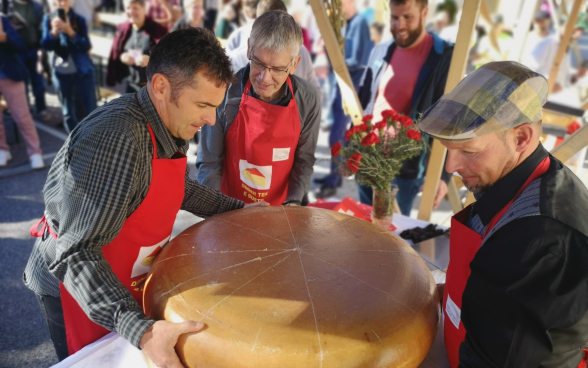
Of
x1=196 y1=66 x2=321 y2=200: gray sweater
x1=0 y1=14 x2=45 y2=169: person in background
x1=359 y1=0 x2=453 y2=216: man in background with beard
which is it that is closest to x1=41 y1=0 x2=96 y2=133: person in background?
x1=0 y1=14 x2=45 y2=169: person in background

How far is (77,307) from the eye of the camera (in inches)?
54.4

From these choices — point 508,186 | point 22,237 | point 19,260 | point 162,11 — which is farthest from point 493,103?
point 162,11

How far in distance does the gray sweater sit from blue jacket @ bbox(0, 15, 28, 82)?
3.45 metres

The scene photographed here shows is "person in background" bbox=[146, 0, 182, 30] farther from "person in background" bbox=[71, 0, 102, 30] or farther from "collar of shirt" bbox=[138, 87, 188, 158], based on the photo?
"collar of shirt" bbox=[138, 87, 188, 158]

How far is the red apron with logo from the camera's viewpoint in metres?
1.14

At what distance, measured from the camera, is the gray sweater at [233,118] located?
79.7 inches

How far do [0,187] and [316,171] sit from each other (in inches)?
135

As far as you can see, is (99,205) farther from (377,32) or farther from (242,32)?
(377,32)

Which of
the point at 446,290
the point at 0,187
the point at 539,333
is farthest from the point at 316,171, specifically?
the point at 539,333

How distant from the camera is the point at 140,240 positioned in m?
1.35

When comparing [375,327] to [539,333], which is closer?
[539,333]

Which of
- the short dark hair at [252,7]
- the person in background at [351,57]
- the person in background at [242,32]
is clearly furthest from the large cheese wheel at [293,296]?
the person in background at [351,57]

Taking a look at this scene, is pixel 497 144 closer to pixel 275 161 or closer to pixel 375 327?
pixel 375 327

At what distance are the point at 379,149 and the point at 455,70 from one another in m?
0.62
